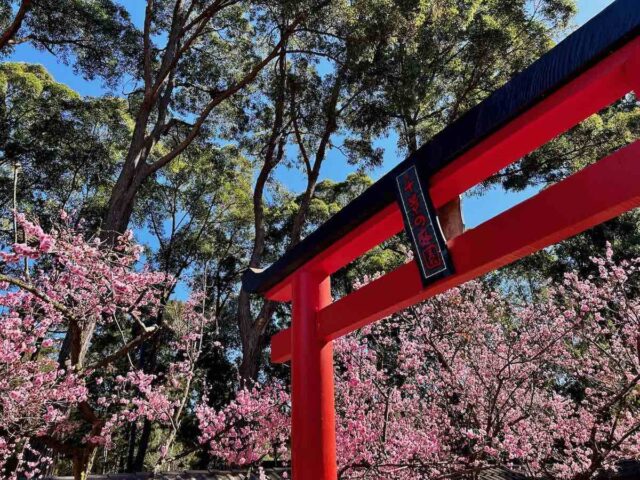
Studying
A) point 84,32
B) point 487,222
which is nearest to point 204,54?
point 84,32

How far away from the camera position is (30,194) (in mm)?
12352

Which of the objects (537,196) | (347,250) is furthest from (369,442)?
(537,196)

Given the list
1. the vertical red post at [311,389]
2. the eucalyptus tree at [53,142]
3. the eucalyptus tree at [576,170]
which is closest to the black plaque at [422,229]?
the vertical red post at [311,389]

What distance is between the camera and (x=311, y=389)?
10.2 feet

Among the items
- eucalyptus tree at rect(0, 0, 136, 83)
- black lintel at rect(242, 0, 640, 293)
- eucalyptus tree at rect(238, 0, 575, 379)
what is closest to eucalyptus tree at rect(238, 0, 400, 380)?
eucalyptus tree at rect(238, 0, 575, 379)

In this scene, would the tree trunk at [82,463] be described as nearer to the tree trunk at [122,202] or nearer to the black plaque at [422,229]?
the black plaque at [422,229]

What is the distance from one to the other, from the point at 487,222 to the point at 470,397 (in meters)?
4.21

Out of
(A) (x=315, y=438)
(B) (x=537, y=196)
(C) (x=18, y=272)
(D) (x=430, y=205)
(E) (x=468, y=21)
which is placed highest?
(E) (x=468, y=21)

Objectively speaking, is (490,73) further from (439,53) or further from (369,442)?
(369,442)

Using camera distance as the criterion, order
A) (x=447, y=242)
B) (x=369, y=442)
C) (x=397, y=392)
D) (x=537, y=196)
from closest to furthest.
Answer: (x=537, y=196) < (x=447, y=242) < (x=369, y=442) < (x=397, y=392)

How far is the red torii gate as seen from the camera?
1868 millimetres

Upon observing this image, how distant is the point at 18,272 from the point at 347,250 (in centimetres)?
1079

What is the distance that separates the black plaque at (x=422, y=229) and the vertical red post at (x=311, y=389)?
1167 millimetres

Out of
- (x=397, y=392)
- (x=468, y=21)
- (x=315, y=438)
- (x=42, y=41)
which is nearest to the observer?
(x=315, y=438)
